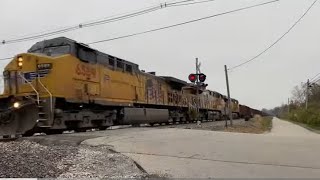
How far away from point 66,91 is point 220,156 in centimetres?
831

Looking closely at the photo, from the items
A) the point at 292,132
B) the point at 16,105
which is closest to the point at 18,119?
the point at 16,105

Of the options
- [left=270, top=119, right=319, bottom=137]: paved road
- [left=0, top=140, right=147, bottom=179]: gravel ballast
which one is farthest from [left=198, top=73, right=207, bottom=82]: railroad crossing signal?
[left=0, top=140, right=147, bottom=179]: gravel ballast

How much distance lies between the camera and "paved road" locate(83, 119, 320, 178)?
869cm

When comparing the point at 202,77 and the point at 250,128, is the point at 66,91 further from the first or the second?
the point at 250,128

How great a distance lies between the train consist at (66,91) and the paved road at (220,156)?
3555 millimetres

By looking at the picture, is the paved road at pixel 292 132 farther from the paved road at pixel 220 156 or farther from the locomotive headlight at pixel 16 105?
the locomotive headlight at pixel 16 105

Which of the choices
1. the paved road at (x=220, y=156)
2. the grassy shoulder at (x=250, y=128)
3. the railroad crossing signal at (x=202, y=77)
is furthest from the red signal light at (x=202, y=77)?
the paved road at (x=220, y=156)

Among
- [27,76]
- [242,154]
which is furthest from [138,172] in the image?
[27,76]

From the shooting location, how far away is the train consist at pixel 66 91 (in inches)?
606

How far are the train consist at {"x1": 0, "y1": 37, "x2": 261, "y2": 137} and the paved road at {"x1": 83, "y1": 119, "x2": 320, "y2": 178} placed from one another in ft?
11.7

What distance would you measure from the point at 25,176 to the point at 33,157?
150cm

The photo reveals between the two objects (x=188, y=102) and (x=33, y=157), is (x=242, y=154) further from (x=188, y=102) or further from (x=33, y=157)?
(x=188, y=102)

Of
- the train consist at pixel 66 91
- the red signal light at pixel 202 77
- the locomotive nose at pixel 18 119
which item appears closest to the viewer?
the locomotive nose at pixel 18 119

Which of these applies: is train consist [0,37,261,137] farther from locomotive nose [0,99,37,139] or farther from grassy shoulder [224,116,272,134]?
grassy shoulder [224,116,272,134]
